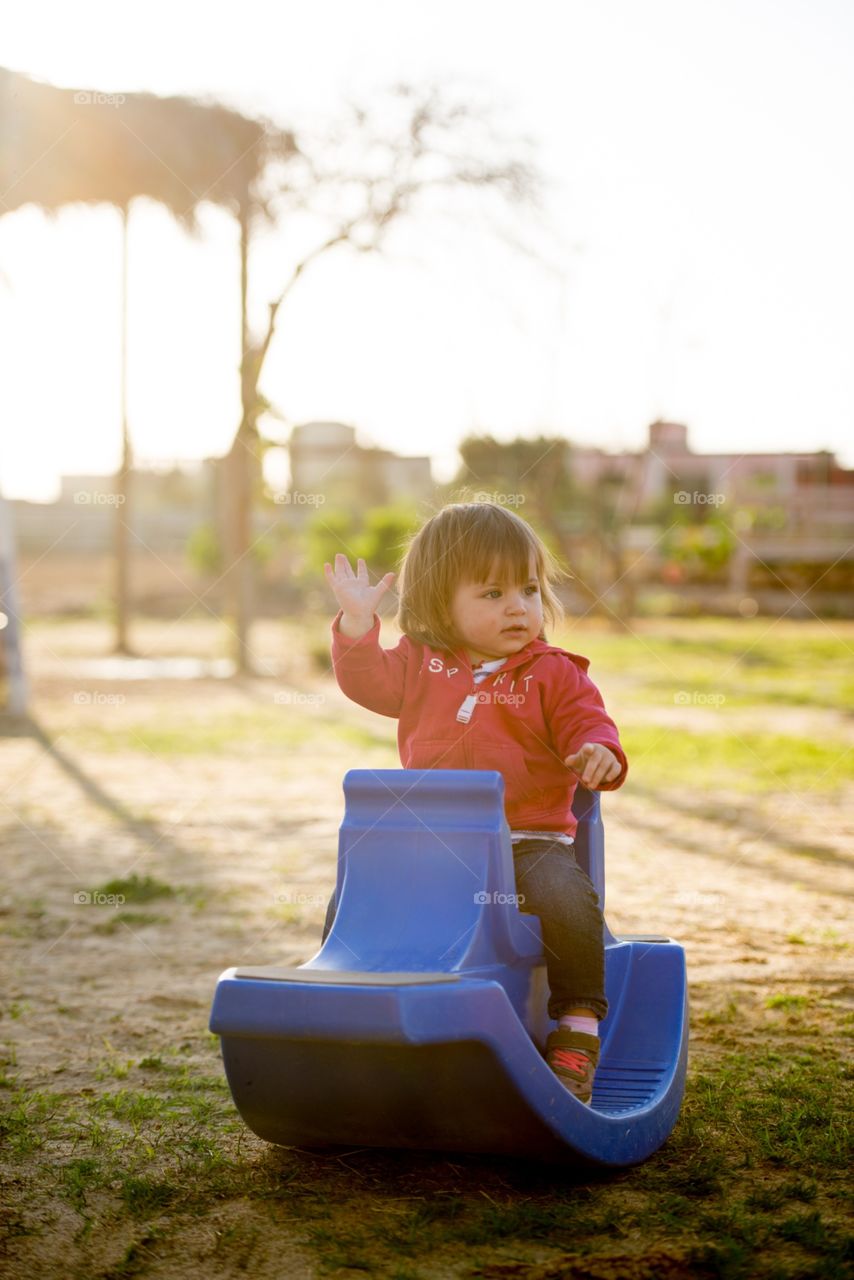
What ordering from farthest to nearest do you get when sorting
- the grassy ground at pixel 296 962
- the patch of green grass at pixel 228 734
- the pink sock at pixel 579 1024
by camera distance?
1. the patch of green grass at pixel 228 734
2. the pink sock at pixel 579 1024
3. the grassy ground at pixel 296 962

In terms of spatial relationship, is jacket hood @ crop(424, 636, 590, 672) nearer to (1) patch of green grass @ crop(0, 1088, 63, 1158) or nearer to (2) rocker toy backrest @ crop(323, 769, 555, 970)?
(2) rocker toy backrest @ crop(323, 769, 555, 970)

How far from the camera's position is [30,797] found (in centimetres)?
631

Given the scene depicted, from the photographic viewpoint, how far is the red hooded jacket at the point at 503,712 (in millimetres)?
2418

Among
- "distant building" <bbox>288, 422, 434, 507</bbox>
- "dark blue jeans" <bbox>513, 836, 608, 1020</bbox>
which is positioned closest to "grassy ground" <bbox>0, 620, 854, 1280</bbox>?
"dark blue jeans" <bbox>513, 836, 608, 1020</bbox>

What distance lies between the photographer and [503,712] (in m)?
2.46

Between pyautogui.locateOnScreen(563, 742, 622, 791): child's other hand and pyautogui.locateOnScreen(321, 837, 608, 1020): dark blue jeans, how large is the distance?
0.54ft

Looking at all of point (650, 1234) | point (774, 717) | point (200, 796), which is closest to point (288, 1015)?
point (650, 1234)

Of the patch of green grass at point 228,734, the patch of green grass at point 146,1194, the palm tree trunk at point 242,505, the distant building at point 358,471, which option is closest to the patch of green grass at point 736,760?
the patch of green grass at point 228,734

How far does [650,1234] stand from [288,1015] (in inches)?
22.8

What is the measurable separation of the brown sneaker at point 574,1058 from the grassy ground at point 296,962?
140 millimetres

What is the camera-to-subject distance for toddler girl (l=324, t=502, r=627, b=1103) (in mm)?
2346

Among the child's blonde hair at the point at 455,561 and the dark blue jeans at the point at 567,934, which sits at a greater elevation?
the child's blonde hair at the point at 455,561

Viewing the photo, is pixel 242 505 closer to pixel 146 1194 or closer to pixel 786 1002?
pixel 786 1002

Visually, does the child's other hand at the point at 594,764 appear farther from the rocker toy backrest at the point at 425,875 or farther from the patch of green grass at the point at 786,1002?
the patch of green grass at the point at 786,1002
